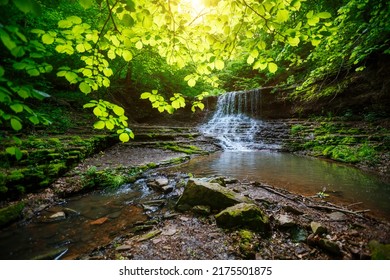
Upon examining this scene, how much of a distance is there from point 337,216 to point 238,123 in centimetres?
1159

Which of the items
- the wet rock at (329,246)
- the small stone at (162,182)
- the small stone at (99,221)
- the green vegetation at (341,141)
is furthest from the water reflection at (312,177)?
the small stone at (99,221)

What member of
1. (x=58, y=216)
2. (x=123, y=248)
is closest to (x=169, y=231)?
(x=123, y=248)

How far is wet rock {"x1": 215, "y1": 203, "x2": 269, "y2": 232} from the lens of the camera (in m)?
2.76

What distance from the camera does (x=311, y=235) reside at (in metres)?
2.62

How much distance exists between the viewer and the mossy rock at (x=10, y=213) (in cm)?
323

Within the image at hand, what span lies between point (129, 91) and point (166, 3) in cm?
1539

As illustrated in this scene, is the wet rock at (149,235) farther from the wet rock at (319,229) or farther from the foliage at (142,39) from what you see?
the wet rock at (319,229)

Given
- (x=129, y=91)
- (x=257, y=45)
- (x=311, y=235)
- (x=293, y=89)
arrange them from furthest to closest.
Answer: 1. (x=129, y=91)
2. (x=293, y=89)
3. (x=311, y=235)
4. (x=257, y=45)

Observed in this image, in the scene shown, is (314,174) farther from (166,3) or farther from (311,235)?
(166,3)

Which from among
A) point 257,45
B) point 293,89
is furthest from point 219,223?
point 293,89

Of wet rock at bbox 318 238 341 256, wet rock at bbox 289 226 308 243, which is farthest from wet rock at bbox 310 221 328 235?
wet rock at bbox 318 238 341 256

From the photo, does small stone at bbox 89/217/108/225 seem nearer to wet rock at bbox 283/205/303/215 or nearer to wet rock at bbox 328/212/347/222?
wet rock at bbox 283/205/303/215

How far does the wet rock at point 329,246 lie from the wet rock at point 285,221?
0.43 m

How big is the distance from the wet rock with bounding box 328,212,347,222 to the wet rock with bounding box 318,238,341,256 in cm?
85
